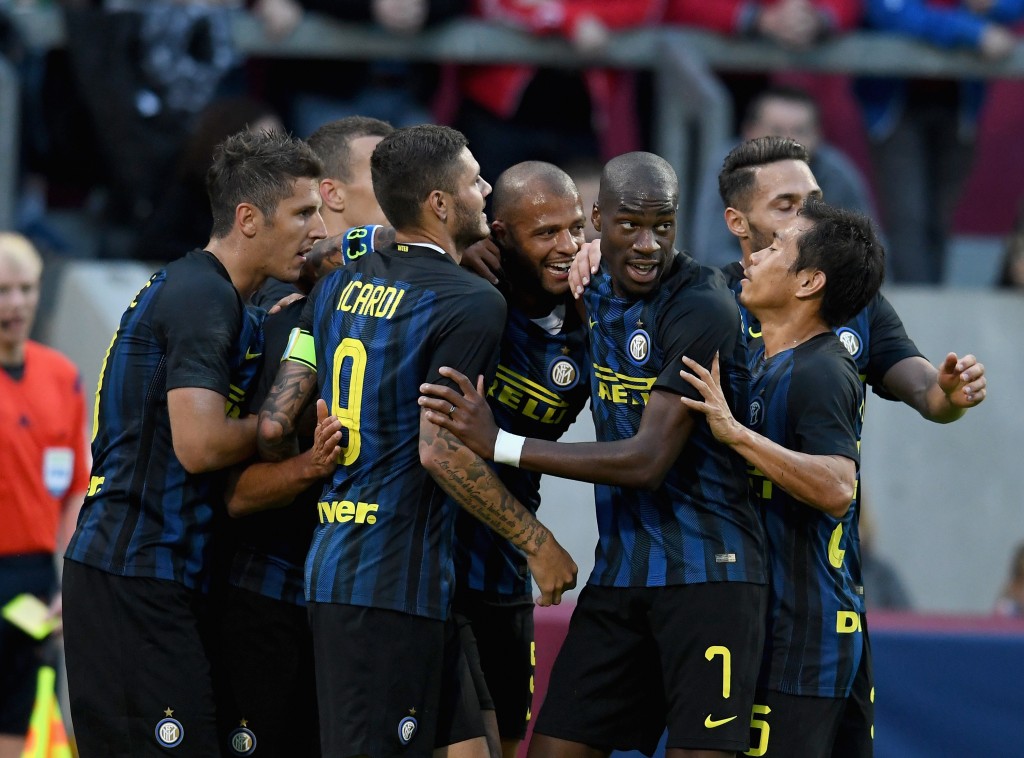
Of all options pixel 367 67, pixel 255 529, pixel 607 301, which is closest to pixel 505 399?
pixel 607 301

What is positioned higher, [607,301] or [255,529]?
[607,301]

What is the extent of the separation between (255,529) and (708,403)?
1577 mm

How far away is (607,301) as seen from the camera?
510 cm

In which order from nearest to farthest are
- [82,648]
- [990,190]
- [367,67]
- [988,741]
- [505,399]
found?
1. [82,648]
2. [505,399]
3. [988,741]
4. [367,67]
5. [990,190]

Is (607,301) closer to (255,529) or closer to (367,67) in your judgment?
(255,529)

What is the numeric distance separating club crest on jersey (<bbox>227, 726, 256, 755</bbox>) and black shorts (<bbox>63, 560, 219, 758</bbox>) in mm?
247

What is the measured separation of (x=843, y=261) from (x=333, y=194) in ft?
6.85

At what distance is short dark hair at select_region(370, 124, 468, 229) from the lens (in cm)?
496

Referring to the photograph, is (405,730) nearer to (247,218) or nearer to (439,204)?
(439,204)

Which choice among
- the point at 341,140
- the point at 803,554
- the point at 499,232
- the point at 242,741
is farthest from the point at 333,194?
the point at 803,554

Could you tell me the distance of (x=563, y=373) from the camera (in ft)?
17.7

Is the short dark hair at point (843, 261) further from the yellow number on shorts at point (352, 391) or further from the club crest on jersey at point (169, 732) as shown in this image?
the club crest on jersey at point (169, 732)

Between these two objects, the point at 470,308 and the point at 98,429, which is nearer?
the point at 470,308

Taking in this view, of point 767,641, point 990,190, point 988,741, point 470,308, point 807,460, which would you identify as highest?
point 990,190
